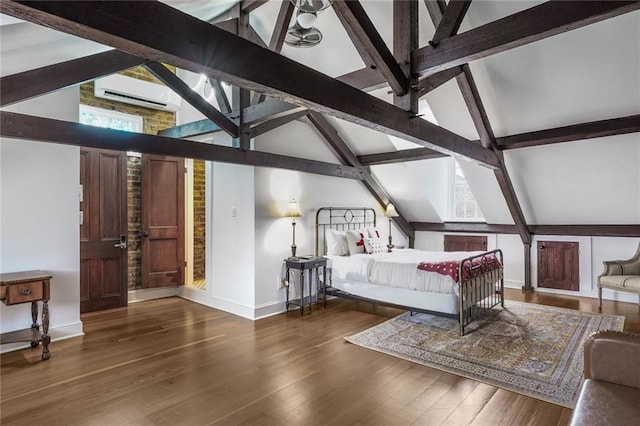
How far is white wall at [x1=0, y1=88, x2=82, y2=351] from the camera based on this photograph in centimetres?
375

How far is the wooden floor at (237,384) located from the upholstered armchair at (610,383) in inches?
28.0

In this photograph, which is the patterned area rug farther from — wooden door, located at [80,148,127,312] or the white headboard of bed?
wooden door, located at [80,148,127,312]

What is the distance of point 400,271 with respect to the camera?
4742 millimetres

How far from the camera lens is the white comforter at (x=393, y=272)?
4405mm

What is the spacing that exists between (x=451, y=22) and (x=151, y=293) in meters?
5.63

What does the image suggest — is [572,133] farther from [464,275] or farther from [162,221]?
[162,221]

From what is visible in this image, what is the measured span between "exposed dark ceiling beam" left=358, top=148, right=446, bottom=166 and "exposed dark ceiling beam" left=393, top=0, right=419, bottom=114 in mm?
2505

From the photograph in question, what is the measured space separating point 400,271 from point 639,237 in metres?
3.97

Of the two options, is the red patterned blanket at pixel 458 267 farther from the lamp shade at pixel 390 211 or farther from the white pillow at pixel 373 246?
the lamp shade at pixel 390 211

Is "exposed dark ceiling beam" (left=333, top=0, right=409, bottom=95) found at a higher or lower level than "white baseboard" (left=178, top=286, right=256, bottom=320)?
higher

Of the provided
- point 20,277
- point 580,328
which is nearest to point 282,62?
point 20,277

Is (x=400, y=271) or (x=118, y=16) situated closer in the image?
(x=118, y=16)

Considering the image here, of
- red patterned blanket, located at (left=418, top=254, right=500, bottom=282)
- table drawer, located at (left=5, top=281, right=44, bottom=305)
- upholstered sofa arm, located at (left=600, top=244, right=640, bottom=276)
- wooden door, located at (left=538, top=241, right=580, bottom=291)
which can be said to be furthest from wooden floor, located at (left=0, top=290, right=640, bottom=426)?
wooden door, located at (left=538, top=241, right=580, bottom=291)

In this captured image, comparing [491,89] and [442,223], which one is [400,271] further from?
[442,223]
